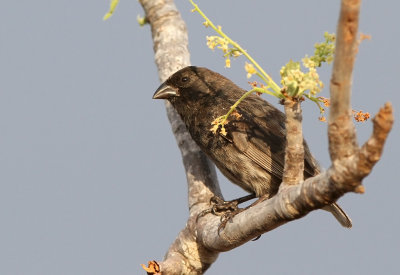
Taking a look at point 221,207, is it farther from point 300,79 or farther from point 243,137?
point 300,79

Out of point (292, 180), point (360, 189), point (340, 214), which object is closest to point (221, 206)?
point (340, 214)

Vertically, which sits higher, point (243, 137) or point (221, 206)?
point (243, 137)

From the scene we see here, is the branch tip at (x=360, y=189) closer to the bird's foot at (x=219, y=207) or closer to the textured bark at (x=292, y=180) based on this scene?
the textured bark at (x=292, y=180)

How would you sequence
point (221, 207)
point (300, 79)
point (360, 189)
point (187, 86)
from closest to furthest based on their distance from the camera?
point (360, 189) → point (300, 79) → point (221, 207) → point (187, 86)

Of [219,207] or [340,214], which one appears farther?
[340,214]

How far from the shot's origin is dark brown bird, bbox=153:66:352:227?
516cm

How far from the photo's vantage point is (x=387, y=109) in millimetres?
2439

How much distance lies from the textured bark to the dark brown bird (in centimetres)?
29

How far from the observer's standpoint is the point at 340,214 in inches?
210

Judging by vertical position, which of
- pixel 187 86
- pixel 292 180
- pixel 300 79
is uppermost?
pixel 187 86

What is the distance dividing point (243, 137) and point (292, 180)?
1.82m

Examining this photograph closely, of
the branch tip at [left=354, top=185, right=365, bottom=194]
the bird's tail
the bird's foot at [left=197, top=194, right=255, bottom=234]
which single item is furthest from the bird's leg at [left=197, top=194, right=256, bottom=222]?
the branch tip at [left=354, top=185, right=365, bottom=194]

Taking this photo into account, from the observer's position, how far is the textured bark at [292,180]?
2580 mm

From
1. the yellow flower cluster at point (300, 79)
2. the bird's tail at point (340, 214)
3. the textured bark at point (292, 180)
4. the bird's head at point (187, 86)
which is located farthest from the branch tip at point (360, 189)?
the bird's head at point (187, 86)
